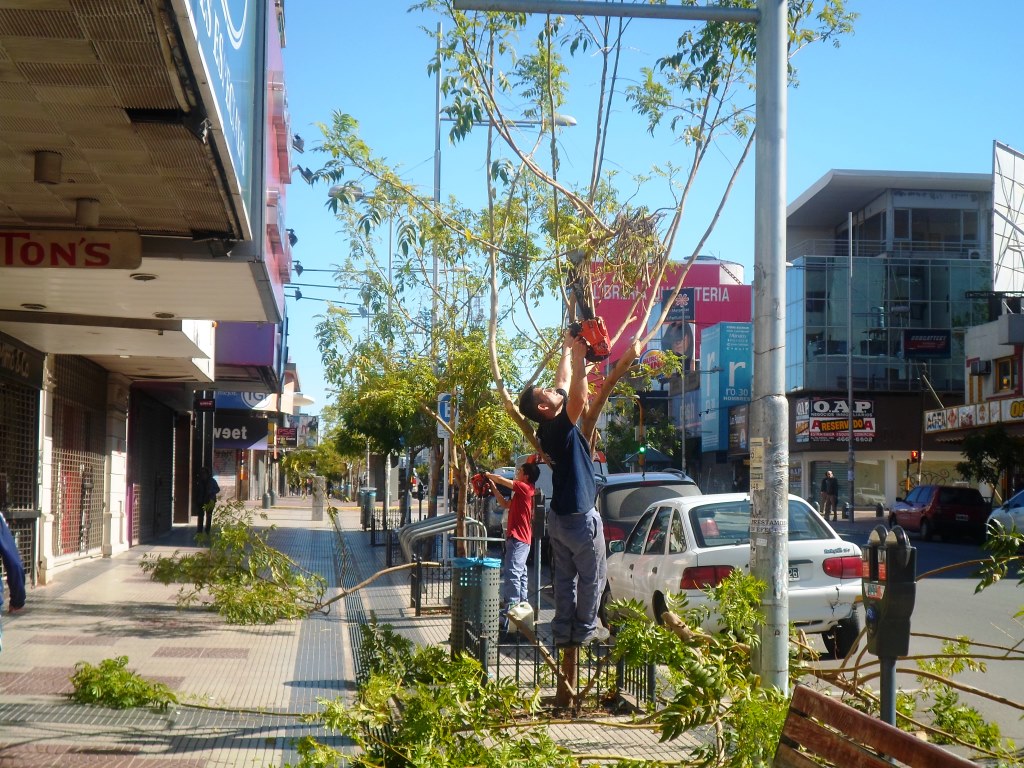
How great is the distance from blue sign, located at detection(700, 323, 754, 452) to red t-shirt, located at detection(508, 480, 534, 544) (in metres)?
58.2

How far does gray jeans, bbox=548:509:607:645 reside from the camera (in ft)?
22.3

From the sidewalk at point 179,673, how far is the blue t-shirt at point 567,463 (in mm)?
1456

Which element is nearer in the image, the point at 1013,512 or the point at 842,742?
the point at 842,742

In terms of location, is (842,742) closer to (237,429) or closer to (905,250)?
(237,429)

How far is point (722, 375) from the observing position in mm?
71562

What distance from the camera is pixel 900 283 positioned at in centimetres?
6112

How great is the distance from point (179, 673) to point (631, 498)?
7.80 meters

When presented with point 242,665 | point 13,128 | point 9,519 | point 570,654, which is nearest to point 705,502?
point 570,654

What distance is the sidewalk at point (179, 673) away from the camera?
6699 mm

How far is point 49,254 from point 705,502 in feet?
20.2

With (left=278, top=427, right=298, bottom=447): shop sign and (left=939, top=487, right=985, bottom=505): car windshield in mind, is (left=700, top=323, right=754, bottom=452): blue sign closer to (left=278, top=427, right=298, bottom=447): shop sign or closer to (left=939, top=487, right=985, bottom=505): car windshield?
(left=278, top=427, right=298, bottom=447): shop sign

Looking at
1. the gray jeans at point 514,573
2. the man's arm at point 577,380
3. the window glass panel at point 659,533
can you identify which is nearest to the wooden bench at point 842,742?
the man's arm at point 577,380

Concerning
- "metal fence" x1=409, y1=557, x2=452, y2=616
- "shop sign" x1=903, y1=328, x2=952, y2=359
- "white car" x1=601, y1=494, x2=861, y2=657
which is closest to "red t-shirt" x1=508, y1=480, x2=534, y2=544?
"metal fence" x1=409, y1=557, x2=452, y2=616

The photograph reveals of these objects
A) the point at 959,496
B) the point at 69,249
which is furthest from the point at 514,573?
the point at 959,496
